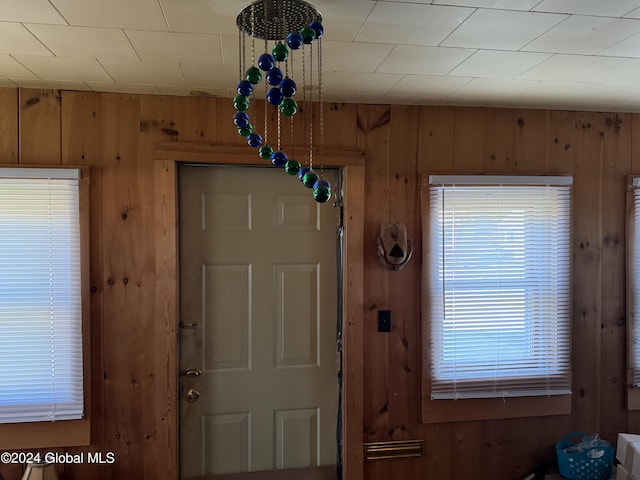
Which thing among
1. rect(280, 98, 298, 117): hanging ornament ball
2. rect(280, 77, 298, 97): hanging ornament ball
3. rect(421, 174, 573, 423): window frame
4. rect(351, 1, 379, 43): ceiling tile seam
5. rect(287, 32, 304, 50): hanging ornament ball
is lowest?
rect(421, 174, 573, 423): window frame

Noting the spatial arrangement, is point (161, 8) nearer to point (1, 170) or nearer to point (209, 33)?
point (209, 33)

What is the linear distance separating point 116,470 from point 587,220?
2.68 m

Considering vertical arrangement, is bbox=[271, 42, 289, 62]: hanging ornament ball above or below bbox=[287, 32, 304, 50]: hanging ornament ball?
below

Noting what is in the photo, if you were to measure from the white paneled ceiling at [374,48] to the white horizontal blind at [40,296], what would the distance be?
0.47m

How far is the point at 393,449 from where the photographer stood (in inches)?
86.3

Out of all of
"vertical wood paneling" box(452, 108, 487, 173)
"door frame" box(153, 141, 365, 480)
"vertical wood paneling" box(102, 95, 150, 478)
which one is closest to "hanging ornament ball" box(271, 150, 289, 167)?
"door frame" box(153, 141, 365, 480)

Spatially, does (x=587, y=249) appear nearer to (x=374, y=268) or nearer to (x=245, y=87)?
(x=374, y=268)

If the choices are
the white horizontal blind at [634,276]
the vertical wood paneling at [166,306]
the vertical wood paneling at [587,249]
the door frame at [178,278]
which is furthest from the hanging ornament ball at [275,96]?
the white horizontal blind at [634,276]

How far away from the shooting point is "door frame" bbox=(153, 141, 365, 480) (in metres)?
2.00

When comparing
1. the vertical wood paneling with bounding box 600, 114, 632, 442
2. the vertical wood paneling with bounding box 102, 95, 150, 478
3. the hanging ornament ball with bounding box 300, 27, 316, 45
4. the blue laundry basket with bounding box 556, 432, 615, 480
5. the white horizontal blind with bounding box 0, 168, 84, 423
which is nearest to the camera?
the hanging ornament ball with bounding box 300, 27, 316, 45

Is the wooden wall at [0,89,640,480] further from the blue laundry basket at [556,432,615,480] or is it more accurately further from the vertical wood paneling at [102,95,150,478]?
the blue laundry basket at [556,432,615,480]

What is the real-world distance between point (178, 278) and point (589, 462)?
2194 millimetres

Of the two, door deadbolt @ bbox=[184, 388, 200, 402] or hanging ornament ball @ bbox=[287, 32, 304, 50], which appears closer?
hanging ornament ball @ bbox=[287, 32, 304, 50]

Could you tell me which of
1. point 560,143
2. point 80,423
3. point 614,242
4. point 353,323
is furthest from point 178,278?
point 614,242
